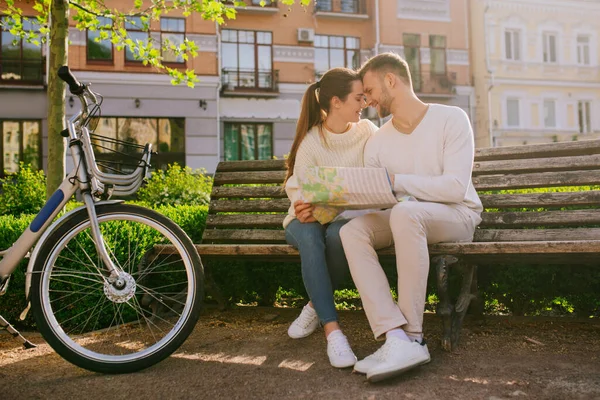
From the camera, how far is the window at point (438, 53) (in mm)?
23516

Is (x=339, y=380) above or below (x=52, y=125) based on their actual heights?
below

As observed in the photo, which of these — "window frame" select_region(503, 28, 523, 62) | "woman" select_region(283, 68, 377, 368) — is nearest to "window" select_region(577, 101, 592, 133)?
"window frame" select_region(503, 28, 523, 62)

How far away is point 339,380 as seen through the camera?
2.60 meters

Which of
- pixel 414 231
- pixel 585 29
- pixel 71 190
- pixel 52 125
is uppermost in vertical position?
pixel 585 29

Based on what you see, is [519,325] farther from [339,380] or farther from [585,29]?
[585,29]

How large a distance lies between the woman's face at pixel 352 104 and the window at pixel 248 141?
1757 centimetres

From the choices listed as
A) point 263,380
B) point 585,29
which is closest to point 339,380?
point 263,380

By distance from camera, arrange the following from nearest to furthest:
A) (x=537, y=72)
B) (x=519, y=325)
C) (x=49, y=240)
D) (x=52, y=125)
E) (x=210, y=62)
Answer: (x=49, y=240), (x=519, y=325), (x=52, y=125), (x=210, y=62), (x=537, y=72)

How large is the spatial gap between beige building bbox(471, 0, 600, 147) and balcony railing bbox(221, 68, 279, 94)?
9.07m

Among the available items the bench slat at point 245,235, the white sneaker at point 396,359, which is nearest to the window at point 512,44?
the bench slat at point 245,235

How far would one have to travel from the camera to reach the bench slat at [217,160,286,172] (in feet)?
14.4

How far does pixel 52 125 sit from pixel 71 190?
92.3 inches

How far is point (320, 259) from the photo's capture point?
3031 millimetres

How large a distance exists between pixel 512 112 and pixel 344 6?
30.8 feet
